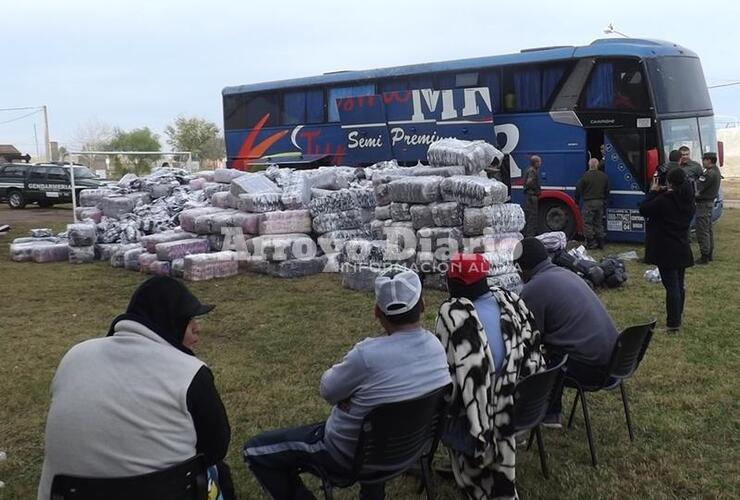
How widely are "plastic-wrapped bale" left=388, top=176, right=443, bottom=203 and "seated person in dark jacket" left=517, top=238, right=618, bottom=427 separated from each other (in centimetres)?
494

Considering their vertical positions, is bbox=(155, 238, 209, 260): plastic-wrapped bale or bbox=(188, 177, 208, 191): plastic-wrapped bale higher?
bbox=(188, 177, 208, 191): plastic-wrapped bale

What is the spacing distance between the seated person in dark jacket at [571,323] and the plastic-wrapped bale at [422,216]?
489cm

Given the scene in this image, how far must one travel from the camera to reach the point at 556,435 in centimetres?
439

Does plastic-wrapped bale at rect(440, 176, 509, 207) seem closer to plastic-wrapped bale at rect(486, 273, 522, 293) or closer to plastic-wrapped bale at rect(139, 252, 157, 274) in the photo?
plastic-wrapped bale at rect(486, 273, 522, 293)

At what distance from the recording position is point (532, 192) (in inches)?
489

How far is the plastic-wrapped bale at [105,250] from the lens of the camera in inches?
463

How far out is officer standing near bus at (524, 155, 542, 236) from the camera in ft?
40.3

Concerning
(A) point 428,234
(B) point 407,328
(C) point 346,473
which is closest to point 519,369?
(B) point 407,328

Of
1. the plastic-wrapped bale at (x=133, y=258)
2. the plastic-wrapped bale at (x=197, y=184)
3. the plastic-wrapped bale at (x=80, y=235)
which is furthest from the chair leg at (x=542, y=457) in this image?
the plastic-wrapped bale at (x=197, y=184)

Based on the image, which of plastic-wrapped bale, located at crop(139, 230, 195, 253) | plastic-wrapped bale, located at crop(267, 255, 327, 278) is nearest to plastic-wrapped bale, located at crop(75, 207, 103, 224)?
plastic-wrapped bale, located at crop(139, 230, 195, 253)

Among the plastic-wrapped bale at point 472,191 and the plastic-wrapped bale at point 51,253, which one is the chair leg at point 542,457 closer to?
the plastic-wrapped bale at point 472,191

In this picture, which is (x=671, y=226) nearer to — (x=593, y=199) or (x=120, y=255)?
(x=593, y=199)

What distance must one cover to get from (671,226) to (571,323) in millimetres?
2835

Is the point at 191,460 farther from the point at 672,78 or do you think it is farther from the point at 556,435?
the point at 672,78
